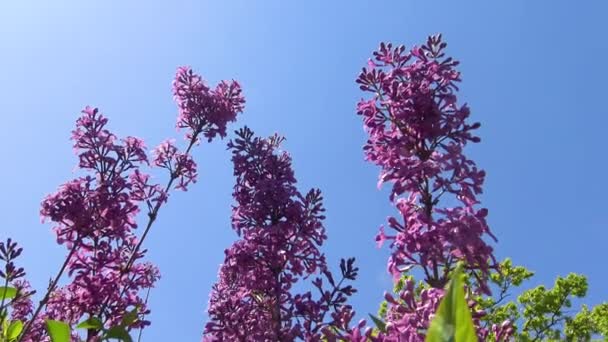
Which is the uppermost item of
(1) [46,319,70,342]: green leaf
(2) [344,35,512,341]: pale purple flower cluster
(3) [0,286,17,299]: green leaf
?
(2) [344,35,512,341]: pale purple flower cluster

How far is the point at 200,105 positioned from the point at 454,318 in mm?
6260

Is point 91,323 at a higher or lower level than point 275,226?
lower

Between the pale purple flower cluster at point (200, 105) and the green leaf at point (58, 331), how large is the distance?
535 cm

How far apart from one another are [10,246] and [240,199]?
2.16 metres

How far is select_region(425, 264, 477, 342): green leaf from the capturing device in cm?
59

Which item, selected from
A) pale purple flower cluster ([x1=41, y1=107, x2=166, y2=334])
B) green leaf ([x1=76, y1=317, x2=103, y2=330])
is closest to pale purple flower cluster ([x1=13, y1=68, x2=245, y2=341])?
pale purple flower cluster ([x1=41, y1=107, x2=166, y2=334])

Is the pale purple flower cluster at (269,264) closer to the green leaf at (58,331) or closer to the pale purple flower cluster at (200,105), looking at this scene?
the pale purple flower cluster at (200,105)

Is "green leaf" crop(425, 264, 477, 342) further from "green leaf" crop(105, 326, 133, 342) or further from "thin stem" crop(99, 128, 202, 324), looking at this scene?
"thin stem" crop(99, 128, 202, 324)

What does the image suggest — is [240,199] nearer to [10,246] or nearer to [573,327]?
[10,246]

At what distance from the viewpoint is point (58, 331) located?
129 cm

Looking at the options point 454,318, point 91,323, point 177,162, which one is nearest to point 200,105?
point 177,162

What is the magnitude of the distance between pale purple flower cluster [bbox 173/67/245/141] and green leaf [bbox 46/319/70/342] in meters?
5.35

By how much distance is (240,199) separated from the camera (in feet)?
19.0

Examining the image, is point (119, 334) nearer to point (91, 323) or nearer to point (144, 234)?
point (91, 323)
